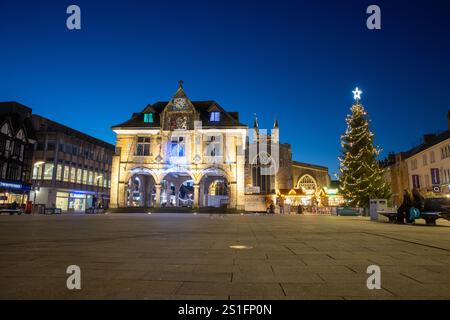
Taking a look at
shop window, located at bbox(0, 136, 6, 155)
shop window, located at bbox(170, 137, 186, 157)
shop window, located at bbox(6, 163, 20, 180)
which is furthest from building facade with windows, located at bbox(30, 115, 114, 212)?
shop window, located at bbox(170, 137, 186, 157)

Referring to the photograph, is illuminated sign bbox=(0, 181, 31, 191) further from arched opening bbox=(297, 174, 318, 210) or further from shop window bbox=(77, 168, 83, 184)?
arched opening bbox=(297, 174, 318, 210)

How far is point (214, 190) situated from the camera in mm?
53031

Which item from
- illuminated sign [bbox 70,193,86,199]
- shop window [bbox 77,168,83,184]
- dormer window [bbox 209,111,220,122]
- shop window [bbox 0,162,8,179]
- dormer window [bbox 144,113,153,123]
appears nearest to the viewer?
dormer window [bbox 209,111,220,122]

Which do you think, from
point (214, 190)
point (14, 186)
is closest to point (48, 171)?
point (14, 186)

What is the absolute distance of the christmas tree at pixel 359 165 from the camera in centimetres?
3275

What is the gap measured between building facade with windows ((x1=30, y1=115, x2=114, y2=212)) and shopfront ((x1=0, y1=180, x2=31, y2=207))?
147 cm

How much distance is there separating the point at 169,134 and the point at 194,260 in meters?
37.0

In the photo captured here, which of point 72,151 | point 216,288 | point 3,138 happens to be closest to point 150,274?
point 216,288

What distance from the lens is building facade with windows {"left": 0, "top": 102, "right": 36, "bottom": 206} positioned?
143 feet

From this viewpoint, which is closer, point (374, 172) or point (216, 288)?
point (216, 288)

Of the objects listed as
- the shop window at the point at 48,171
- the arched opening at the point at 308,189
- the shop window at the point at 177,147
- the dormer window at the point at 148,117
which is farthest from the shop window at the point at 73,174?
the arched opening at the point at 308,189
